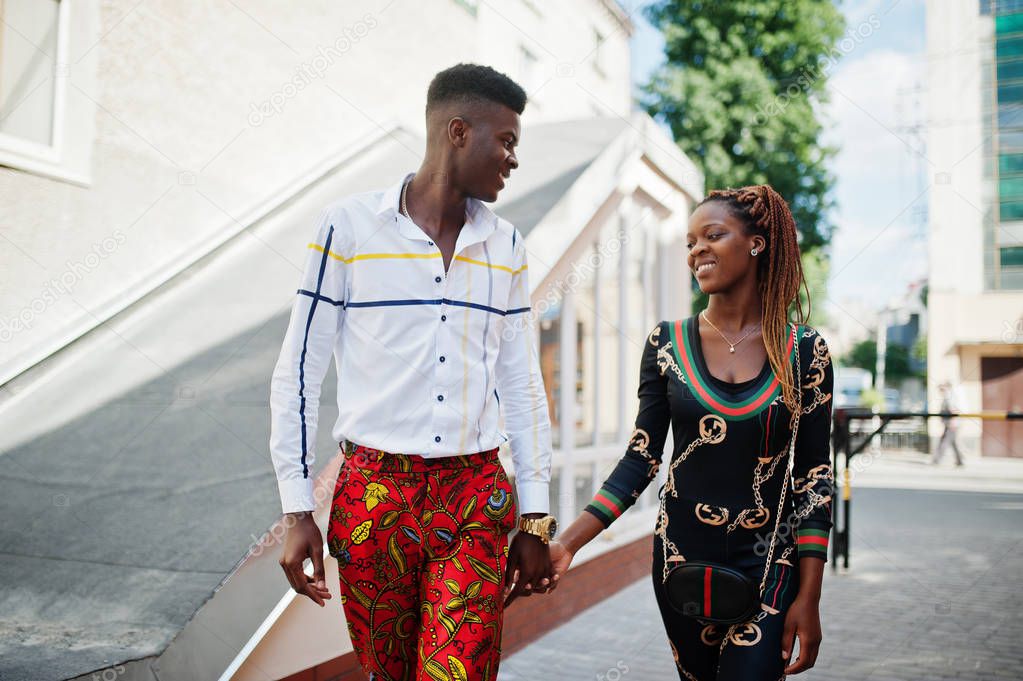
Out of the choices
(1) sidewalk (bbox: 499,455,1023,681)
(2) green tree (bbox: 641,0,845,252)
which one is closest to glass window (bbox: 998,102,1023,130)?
(2) green tree (bbox: 641,0,845,252)

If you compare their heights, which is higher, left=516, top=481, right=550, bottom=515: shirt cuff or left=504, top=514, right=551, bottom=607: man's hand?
left=516, top=481, right=550, bottom=515: shirt cuff

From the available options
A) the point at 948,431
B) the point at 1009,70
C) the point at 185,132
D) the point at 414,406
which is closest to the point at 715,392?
the point at 414,406

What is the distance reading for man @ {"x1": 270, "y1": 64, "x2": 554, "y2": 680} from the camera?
2.21m

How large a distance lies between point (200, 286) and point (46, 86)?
1606 millimetres

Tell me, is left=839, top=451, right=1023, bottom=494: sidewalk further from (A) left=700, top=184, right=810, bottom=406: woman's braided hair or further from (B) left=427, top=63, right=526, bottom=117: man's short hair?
(B) left=427, top=63, right=526, bottom=117: man's short hair

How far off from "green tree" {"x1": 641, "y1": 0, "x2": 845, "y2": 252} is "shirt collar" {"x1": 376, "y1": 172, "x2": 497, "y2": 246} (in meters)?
18.9

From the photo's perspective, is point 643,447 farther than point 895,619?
No

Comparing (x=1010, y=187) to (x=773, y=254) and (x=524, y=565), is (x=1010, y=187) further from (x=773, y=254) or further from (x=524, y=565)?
(x=524, y=565)

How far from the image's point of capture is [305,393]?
2268mm

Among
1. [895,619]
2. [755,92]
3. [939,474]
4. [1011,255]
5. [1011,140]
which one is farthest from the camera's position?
[1011,140]

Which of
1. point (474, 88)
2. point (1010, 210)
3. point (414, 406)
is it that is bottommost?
point (414, 406)

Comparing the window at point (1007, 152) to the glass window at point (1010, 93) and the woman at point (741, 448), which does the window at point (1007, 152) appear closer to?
the glass window at point (1010, 93)

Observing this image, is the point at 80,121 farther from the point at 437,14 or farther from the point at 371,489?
the point at 437,14

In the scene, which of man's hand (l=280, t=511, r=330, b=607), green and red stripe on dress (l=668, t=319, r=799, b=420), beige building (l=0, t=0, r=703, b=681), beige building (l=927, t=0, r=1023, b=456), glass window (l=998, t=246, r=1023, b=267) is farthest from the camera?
beige building (l=927, t=0, r=1023, b=456)
